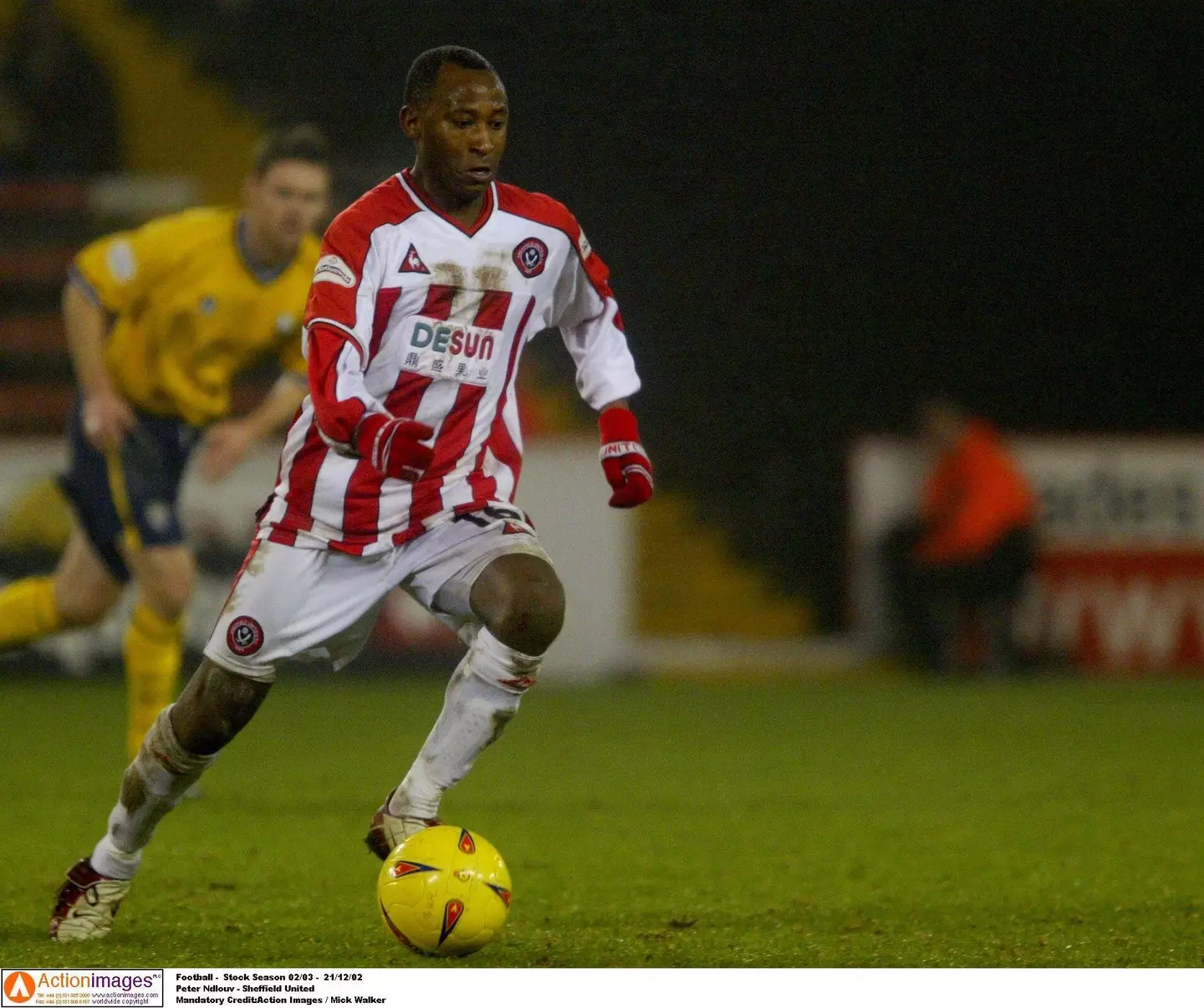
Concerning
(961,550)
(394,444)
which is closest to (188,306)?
(394,444)

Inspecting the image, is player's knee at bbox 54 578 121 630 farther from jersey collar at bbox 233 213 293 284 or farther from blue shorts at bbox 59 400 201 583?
jersey collar at bbox 233 213 293 284

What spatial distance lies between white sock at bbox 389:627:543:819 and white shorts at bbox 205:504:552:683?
126 mm

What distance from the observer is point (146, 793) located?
3867 millimetres

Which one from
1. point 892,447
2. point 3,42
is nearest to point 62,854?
point 892,447

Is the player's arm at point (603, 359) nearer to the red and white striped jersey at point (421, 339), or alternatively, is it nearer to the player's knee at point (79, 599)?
the red and white striped jersey at point (421, 339)

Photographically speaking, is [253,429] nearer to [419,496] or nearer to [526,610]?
[419,496]

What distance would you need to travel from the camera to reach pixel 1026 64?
15.4m

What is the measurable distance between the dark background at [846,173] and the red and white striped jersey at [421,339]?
9.97m

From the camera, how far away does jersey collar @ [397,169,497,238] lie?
12.7 ft

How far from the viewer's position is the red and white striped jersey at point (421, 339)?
3.77 m

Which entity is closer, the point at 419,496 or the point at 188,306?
the point at 419,496

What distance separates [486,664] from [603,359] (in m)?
0.76

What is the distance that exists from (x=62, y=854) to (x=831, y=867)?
2.05 meters

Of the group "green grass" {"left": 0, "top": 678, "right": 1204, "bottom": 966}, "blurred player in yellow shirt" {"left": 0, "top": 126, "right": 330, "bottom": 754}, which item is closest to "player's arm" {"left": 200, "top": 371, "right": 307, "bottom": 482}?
"blurred player in yellow shirt" {"left": 0, "top": 126, "right": 330, "bottom": 754}
